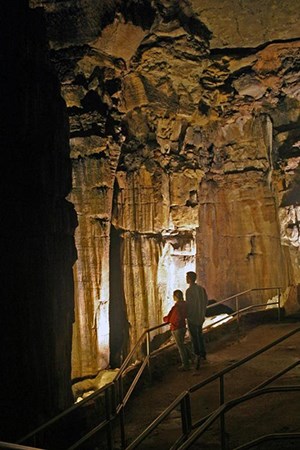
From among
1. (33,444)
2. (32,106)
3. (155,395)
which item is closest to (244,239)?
(155,395)

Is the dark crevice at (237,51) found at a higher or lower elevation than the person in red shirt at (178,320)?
higher

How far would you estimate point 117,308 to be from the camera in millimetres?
13977

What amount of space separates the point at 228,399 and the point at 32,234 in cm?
339

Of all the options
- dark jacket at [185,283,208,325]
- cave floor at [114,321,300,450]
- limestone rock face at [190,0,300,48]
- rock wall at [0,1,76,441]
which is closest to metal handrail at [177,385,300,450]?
cave floor at [114,321,300,450]

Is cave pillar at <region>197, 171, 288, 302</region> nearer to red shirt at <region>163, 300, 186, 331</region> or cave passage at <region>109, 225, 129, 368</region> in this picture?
cave passage at <region>109, 225, 129, 368</region>

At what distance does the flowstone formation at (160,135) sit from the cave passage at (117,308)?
42mm

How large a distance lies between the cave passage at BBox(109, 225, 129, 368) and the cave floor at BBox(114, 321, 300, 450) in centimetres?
433

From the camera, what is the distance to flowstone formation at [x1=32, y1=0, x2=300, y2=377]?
11328mm

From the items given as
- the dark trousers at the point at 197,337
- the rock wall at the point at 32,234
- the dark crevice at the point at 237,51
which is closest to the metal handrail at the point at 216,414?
the rock wall at the point at 32,234

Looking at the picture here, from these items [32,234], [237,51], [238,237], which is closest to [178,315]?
[32,234]

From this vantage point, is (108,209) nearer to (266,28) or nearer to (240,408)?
(266,28)

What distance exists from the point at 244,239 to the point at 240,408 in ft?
35.5

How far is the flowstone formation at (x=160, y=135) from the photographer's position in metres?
11.3

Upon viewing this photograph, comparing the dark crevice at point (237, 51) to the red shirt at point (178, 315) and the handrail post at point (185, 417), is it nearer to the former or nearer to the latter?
the red shirt at point (178, 315)
